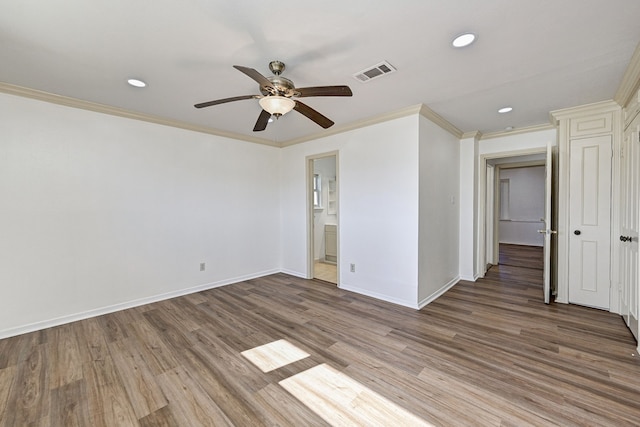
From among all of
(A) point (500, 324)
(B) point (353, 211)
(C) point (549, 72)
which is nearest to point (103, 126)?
(B) point (353, 211)

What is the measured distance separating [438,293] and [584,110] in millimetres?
2856

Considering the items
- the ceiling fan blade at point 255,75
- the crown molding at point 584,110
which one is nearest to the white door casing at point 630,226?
the crown molding at point 584,110

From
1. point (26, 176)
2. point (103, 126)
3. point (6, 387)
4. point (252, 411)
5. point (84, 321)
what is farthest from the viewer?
point (103, 126)

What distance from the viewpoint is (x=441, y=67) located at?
2295 millimetres

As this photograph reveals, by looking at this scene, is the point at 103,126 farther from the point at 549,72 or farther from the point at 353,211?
the point at 549,72

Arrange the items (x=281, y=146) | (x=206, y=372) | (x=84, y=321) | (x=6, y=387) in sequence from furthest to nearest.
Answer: (x=281, y=146) → (x=84, y=321) → (x=206, y=372) → (x=6, y=387)

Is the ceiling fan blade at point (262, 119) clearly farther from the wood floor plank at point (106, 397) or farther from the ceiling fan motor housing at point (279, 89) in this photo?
the wood floor plank at point (106, 397)

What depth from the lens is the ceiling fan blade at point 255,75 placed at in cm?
169

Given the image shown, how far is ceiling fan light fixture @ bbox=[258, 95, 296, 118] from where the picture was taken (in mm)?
2092

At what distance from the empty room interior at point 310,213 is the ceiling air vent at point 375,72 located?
22 mm

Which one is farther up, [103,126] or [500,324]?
[103,126]

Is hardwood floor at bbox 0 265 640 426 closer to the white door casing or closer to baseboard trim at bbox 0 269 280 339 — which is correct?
baseboard trim at bbox 0 269 280 339

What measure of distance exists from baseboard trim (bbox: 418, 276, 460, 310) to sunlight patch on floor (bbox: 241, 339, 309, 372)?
1729mm

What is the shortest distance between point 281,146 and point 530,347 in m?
4.49
